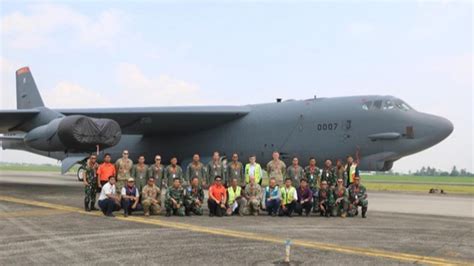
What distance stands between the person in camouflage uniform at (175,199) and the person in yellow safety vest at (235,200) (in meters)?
1.13

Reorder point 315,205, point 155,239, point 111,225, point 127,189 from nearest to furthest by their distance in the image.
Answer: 1. point 155,239
2. point 111,225
3. point 127,189
4. point 315,205

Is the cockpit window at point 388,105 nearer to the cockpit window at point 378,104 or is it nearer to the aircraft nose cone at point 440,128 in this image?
the cockpit window at point 378,104

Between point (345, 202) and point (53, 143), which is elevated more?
point (53, 143)

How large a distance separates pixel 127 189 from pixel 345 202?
5.19 m

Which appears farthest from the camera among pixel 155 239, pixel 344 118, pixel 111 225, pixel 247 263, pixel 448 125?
pixel 344 118

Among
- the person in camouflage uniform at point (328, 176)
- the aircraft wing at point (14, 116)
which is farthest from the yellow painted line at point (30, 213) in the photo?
the aircraft wing at point (14, 116)

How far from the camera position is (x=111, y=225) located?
943cm

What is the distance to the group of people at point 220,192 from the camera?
37.1ft

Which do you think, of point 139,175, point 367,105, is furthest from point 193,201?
point 367,105

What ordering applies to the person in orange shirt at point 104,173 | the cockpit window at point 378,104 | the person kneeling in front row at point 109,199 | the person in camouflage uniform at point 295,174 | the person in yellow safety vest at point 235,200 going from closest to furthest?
the person kneeling in front row at point 109,199 → the person in yellow safety vest at point 235,200 → the person in orange shirt at point 104,173 → the person in camouflage uniform at point 295,174 → the cockpit window at point 378,104

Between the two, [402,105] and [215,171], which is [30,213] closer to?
[215,171]

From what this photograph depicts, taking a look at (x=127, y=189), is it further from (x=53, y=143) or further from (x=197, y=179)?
(x=53, y=143)

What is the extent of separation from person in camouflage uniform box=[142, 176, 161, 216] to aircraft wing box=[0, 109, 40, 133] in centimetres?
1005

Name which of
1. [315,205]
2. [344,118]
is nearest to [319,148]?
[344,118]
